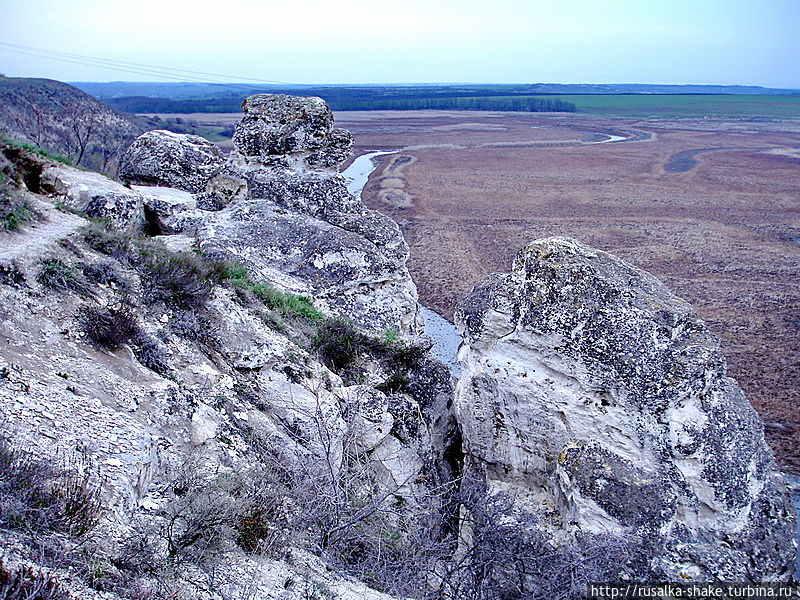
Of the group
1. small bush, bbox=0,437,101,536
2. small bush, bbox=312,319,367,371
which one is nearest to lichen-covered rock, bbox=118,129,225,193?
small bush, bbox=312,319,367,371

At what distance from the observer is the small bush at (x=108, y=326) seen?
6.52 meters

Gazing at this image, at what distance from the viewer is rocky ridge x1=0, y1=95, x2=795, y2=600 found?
5074 mm

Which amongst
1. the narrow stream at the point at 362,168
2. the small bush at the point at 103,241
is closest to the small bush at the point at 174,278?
the small bush at the point at 103,241

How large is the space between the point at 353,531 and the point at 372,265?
5582 millimetres

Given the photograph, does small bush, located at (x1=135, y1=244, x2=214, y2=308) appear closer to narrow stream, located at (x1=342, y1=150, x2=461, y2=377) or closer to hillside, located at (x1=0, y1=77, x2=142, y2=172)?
narrow stream, located at (x1=342, y1=150, x2=461, y2=377)

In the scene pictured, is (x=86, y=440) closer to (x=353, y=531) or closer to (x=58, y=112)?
(x=353, y=531)

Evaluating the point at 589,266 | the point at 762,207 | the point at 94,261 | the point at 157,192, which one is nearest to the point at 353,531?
the point at 589,266

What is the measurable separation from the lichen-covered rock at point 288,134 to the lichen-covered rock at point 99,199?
244 cm

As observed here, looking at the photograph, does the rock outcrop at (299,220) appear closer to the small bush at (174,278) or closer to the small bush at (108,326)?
the small bush at (174,278)

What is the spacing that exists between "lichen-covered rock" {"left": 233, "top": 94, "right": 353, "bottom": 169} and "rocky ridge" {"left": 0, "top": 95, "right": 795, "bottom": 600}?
348cm

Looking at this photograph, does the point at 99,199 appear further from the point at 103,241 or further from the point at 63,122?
the point at 63,122

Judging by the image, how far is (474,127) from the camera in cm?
10419

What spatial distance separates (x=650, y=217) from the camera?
128ft

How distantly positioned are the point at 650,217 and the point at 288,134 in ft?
107
